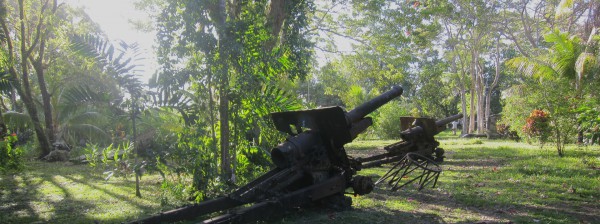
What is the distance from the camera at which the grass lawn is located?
552 cm

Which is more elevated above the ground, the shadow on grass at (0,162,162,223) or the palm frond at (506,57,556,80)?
the palm frond at (506,57,556,80)

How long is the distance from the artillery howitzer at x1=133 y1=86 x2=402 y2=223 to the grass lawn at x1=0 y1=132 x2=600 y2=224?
0.38 meters

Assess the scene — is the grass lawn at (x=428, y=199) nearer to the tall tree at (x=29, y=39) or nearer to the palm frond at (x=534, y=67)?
the palm frond at (x=534, y=67)

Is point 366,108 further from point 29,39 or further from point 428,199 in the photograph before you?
point 29,39

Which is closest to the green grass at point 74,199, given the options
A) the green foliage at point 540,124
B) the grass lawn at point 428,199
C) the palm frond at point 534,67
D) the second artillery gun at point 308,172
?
the grass lawn at point 428,199

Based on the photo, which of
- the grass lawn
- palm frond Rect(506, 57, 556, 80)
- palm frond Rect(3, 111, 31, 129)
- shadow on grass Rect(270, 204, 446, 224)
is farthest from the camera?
palm frond Rect(3, 111, 31, 129)

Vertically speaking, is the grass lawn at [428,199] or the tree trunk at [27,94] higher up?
the tree trunk at [27,94]

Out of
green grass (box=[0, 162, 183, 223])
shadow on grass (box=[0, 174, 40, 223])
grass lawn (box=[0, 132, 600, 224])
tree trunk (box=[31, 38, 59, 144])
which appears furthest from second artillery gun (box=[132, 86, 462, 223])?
tree trunk (box=[31, 38, 59, 144])

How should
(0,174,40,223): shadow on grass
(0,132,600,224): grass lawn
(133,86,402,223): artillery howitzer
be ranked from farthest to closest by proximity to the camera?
(0,174,40,223): shadow on grass
(0,132,600,224): grass lawn
(133,86,402,223): artillery howitzer

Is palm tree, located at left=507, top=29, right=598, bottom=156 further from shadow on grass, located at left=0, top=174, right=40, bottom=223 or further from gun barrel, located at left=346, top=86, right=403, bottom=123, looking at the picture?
shadow on grass, located at left=0, top=174, right=40, bottom=223

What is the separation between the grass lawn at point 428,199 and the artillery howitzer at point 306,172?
0.38 metres

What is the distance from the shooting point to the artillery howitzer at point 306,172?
457cm

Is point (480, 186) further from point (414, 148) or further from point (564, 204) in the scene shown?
point (414, 148)

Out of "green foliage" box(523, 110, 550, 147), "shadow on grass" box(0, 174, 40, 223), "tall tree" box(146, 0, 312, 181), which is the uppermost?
"tall tree" box(146, 0, 312, 181)
